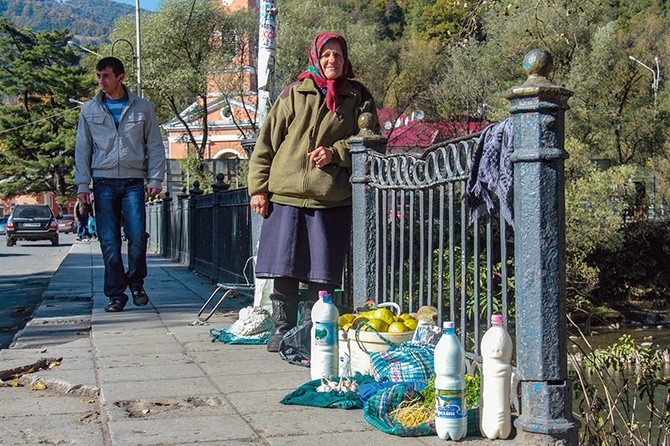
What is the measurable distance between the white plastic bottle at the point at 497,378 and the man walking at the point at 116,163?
4.54m

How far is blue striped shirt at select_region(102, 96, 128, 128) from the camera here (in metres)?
7.45

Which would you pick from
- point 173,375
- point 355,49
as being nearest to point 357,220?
point 173,375

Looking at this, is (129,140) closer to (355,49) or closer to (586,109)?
(586,109)

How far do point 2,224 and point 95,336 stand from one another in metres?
58.9

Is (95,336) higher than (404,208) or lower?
lower

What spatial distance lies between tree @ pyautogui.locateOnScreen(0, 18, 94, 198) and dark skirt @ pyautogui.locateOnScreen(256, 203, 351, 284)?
62159mm

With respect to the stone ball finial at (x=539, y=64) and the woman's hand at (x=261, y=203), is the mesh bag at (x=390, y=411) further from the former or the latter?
the woman's hand at (x=261, y=203)

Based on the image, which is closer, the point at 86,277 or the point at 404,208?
the point at 404,208

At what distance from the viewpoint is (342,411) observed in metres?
4.04

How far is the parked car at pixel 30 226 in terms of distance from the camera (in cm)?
3541

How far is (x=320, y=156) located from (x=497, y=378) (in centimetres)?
232

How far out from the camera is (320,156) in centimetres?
545

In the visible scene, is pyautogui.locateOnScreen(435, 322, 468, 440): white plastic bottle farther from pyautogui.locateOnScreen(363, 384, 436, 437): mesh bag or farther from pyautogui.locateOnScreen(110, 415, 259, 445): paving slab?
pyautogui.locateOnScreen(110, 415, 259, 445): paving slab

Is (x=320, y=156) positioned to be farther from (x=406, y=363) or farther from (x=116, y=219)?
(x=116, y=219)
